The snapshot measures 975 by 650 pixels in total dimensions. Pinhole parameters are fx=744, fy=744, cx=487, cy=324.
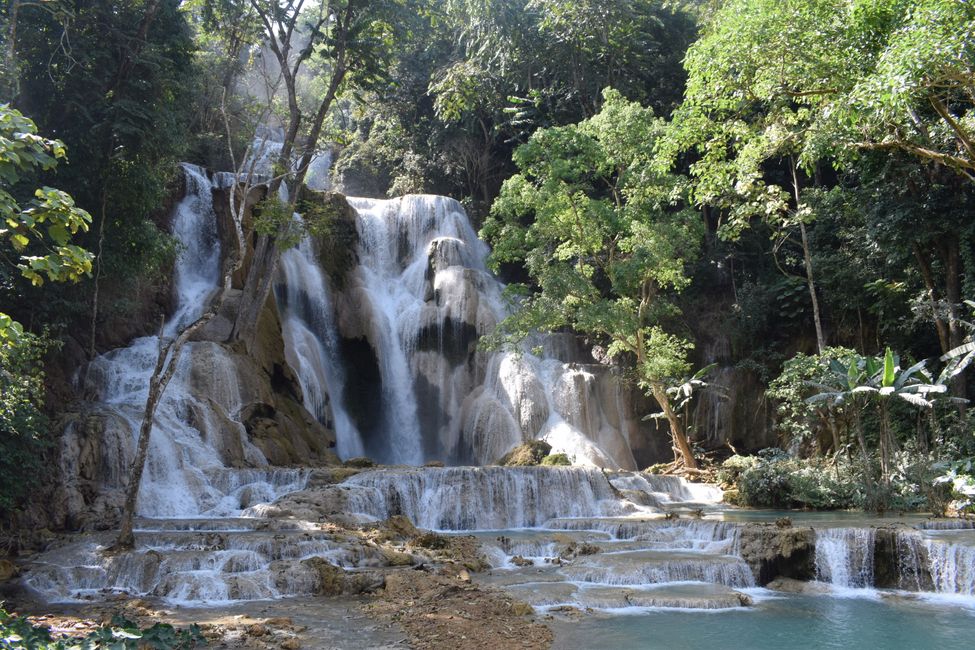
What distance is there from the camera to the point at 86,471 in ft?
44.8

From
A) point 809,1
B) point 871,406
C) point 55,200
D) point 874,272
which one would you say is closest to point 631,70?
point 874,272

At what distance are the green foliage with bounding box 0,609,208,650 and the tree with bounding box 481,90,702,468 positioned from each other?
47.9ft

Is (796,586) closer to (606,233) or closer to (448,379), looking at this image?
(606,233)

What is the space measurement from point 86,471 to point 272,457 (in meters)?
4.76

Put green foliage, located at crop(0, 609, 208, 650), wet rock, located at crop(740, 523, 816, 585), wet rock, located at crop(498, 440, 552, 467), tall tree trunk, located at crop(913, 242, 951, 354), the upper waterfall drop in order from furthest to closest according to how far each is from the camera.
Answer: the upper waterfall drop
wet rock, located at crop(498, 440, 552, 467)
tall tree trunk, located at crop(913, 242, 951, 354)
wet rock, located at crop(740, 523, 816, 585)
green foliage, located at crop(0, 609, 208, 650)

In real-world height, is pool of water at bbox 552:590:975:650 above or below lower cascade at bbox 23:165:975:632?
below

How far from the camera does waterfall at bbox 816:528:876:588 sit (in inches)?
430

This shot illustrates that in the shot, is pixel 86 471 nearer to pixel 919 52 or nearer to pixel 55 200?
pixel 55 200

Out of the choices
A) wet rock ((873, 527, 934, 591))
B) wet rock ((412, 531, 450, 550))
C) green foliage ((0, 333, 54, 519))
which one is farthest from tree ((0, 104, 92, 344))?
wet rock ((873, 527, 934, 591))

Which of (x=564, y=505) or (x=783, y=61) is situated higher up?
(x=783, y=61)

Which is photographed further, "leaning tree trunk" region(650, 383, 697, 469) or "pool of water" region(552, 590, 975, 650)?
"leaning tree trunk" region(650, 383, 697, 469)

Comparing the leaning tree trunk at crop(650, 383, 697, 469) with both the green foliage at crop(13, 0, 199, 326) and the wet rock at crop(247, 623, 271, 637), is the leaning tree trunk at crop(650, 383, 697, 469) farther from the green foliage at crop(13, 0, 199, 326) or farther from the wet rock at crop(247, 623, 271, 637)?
the wet rock at crop(247, 623, 271, 637)

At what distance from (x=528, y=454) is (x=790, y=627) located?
1127 cm

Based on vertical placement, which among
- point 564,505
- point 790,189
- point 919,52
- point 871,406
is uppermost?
point 790,189
